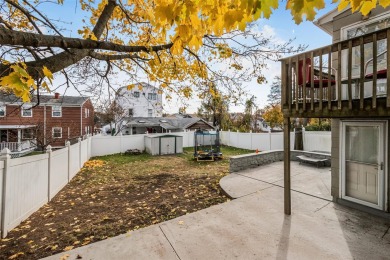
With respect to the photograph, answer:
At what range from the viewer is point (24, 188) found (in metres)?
4.83

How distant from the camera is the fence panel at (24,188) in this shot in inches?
167

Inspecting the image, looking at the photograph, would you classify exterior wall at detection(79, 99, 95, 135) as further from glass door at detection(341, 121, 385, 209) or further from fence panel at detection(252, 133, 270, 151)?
glass door at detection(341, 121, 385, 209)

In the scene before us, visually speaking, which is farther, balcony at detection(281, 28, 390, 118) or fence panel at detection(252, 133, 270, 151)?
fence panel at detection(252, 133, 270, 151)

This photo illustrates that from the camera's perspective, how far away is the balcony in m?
3.53

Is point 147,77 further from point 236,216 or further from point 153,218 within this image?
point 236,216

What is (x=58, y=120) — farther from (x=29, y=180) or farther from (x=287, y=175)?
(x=287, y=175)

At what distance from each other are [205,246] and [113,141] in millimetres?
14830

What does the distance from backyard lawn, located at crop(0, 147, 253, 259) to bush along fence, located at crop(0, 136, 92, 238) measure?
24 cm

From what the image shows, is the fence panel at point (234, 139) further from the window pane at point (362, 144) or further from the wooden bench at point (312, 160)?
the window pane at point (362, 144)

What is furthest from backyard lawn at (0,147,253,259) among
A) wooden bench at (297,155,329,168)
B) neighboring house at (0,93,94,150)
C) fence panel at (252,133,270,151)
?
neighboring house at (0,93,94,150)

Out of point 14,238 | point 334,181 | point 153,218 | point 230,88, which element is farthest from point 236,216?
point 14,238

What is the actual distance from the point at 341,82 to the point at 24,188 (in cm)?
766

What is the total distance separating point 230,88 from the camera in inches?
264

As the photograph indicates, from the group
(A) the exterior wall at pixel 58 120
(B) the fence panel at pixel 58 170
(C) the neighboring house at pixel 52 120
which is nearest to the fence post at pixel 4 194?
(B) the fence panel at pixel 58 170
